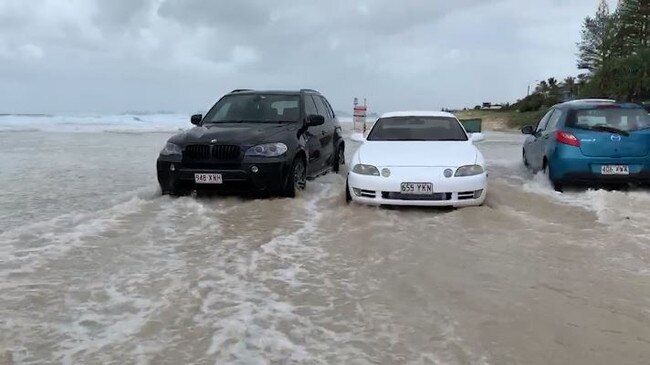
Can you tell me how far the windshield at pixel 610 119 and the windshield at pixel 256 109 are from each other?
4.21m

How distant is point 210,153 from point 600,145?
5.48m

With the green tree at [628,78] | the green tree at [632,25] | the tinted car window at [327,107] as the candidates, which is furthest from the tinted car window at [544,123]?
the green tree at [632,25]

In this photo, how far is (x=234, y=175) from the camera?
25.1ft

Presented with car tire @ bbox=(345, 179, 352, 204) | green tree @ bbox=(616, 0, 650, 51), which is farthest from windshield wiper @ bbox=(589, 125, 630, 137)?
green tree @ bbox=(616, 0, 650, 51)

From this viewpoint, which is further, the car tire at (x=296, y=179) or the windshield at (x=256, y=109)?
the windshield at (x=256, y=109)

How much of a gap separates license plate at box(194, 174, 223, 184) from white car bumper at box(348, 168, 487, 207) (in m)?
1.82

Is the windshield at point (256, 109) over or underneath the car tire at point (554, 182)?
over

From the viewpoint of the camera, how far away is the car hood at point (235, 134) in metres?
7.86

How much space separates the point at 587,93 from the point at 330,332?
4390cm

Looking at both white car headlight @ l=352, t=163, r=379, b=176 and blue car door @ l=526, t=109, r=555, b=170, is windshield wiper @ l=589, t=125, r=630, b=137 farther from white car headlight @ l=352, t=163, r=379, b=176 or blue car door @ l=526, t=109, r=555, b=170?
white car headlight @ l=352, t=163, r=379, b=176

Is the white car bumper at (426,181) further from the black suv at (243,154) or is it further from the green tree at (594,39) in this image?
the green tree at (594,39)

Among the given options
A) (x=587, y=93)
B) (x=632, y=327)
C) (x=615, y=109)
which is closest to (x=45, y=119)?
(x=587, y=93)

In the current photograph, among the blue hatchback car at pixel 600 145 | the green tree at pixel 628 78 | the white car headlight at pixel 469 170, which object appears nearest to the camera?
the white car headlight at pixel 469 170

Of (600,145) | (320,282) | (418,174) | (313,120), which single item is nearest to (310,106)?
(313,120)
